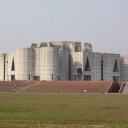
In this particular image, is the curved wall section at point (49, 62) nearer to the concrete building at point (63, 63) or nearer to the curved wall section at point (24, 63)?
the concrete building at point (63, 63)

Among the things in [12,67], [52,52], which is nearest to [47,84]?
[52,52]

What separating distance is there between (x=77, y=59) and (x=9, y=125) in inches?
4089

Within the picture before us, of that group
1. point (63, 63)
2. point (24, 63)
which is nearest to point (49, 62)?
point (63, 63)

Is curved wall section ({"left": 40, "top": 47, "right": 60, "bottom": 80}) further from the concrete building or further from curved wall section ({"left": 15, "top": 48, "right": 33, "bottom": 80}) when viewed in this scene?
curved wall section ({"left": 15, "top": 48, "right": 33, "bottom": 80})

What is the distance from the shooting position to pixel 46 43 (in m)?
131

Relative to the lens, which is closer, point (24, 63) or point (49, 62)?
point (49, 62)

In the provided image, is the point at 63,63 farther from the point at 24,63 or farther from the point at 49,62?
the point at 24,63

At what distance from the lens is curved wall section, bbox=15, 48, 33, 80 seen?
12212 centimetres

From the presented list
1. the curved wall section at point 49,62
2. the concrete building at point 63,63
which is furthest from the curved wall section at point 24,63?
the curved wall section at point 49,62

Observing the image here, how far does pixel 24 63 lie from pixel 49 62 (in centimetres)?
837

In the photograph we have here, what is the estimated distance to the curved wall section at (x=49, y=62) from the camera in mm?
Result: 119000

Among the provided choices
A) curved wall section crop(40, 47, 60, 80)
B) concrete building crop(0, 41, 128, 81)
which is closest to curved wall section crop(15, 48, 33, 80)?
concrete building crop(0, 41, 128, 81)

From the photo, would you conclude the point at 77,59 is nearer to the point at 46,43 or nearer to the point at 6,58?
the point at 46,43

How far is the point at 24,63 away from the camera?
123375mm
